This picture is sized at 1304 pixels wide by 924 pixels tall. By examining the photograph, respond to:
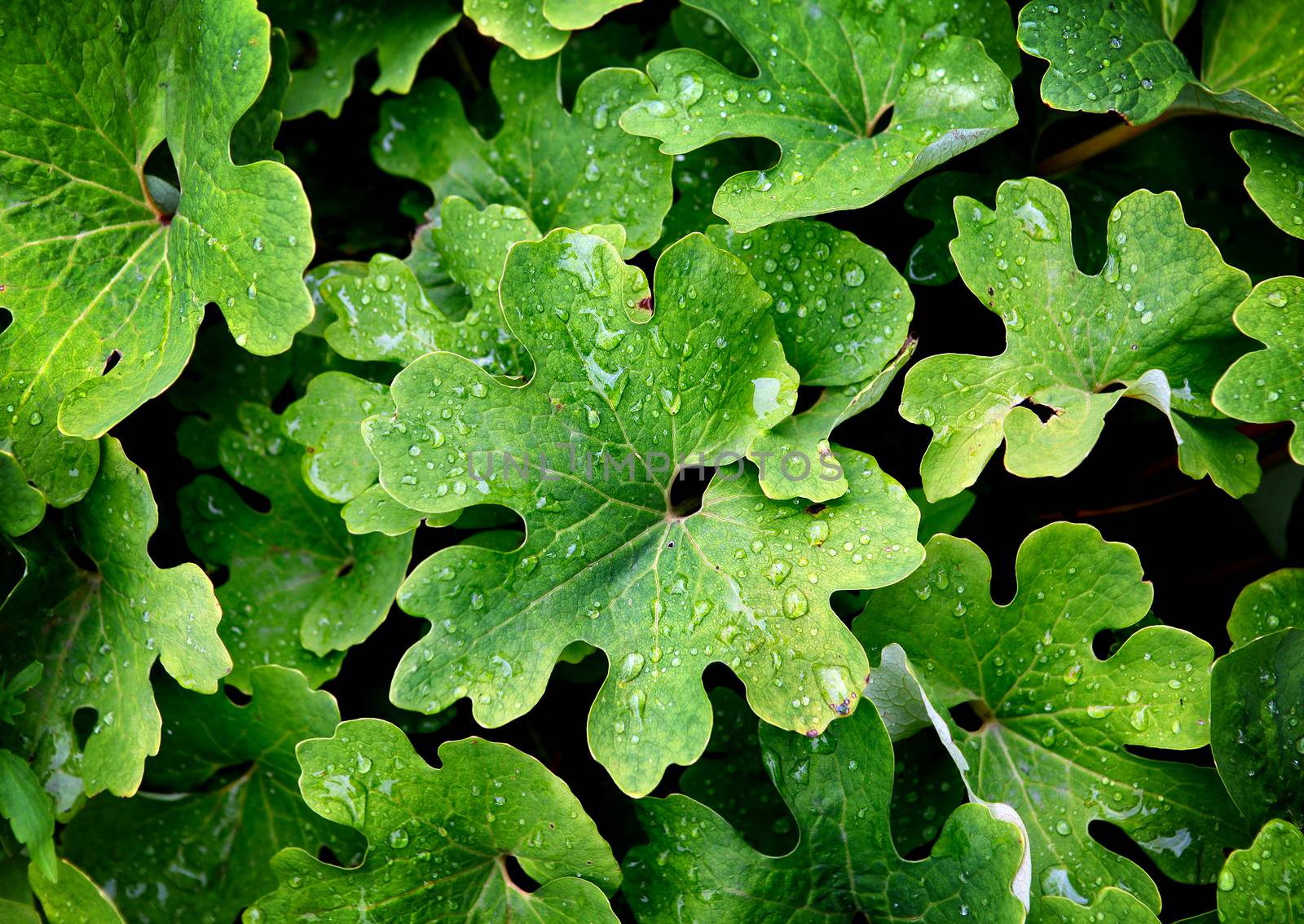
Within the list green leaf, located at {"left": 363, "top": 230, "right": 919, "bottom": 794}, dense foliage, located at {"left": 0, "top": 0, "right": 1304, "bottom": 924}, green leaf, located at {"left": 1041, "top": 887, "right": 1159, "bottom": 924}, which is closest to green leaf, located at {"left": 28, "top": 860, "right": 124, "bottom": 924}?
dense foliage, located at {"left": 0, "top": 0, "right": 1304, "bottom": 924}

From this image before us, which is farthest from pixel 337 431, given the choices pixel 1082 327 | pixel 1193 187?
pixel 1193 187

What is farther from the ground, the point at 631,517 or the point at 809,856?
the point at 631,517

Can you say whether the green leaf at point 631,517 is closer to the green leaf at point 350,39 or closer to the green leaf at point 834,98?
the green leaf at point 834,98

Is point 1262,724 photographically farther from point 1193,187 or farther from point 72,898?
point 72,898

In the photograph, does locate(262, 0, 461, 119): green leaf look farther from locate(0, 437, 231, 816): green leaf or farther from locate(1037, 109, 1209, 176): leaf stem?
locate(1037, 109, 1209, 176): leaf stem

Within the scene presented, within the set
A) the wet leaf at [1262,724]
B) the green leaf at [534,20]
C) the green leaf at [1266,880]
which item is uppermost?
the green leaf at [534,20]

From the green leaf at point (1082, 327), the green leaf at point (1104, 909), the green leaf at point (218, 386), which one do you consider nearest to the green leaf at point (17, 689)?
the green leaf at point (218, 386)

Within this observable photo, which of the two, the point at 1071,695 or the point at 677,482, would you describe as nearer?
the point at 1071,695
